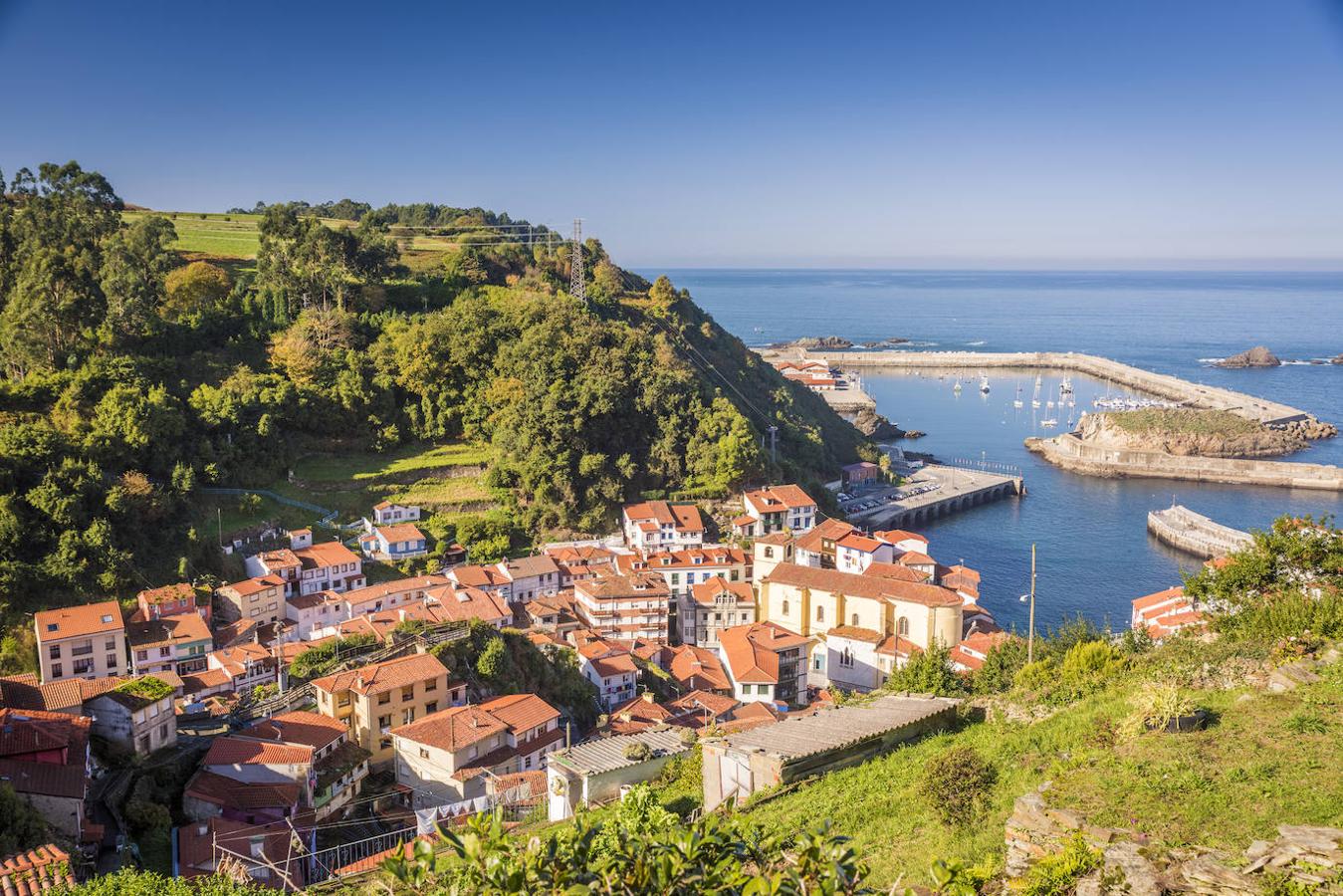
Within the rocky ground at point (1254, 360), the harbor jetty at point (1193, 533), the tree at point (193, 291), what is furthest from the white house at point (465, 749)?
the rocky ground at point (1254, 360)

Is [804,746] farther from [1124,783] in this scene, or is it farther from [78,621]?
[78,621]

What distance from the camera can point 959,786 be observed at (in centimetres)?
755

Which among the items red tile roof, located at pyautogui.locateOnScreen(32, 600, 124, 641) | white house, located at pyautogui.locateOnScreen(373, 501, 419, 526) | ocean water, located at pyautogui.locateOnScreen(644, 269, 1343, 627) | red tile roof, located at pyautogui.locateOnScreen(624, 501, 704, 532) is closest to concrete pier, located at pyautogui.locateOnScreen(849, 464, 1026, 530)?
ocean water, located at pyautogui.locateOnScreen(644, 269, 1343, 627)

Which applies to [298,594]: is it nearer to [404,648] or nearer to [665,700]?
[404,648]

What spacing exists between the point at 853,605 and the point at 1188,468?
3072cm

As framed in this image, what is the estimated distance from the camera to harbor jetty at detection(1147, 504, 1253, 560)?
113 feet

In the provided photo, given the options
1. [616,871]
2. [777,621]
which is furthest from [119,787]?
[777,621]

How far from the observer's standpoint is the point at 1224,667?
902 centimetres

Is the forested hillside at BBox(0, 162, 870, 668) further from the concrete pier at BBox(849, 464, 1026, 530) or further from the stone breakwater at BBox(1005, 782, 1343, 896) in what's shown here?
the stone breakwater at BBox(1005, 782, 1343, 896)

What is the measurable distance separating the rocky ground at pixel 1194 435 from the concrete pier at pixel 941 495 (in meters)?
8.49

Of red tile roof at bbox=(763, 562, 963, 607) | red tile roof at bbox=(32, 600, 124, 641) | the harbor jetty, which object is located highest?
red tile roof at bbox=(32, 600, 124, 641)

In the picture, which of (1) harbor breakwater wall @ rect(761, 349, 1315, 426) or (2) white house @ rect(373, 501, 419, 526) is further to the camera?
(1) harbor breakwater wall @ rect(761, 349, 1315, 426)

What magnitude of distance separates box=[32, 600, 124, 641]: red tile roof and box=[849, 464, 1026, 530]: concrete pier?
26.8 meters

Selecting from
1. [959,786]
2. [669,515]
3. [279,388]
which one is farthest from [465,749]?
[279,388]
